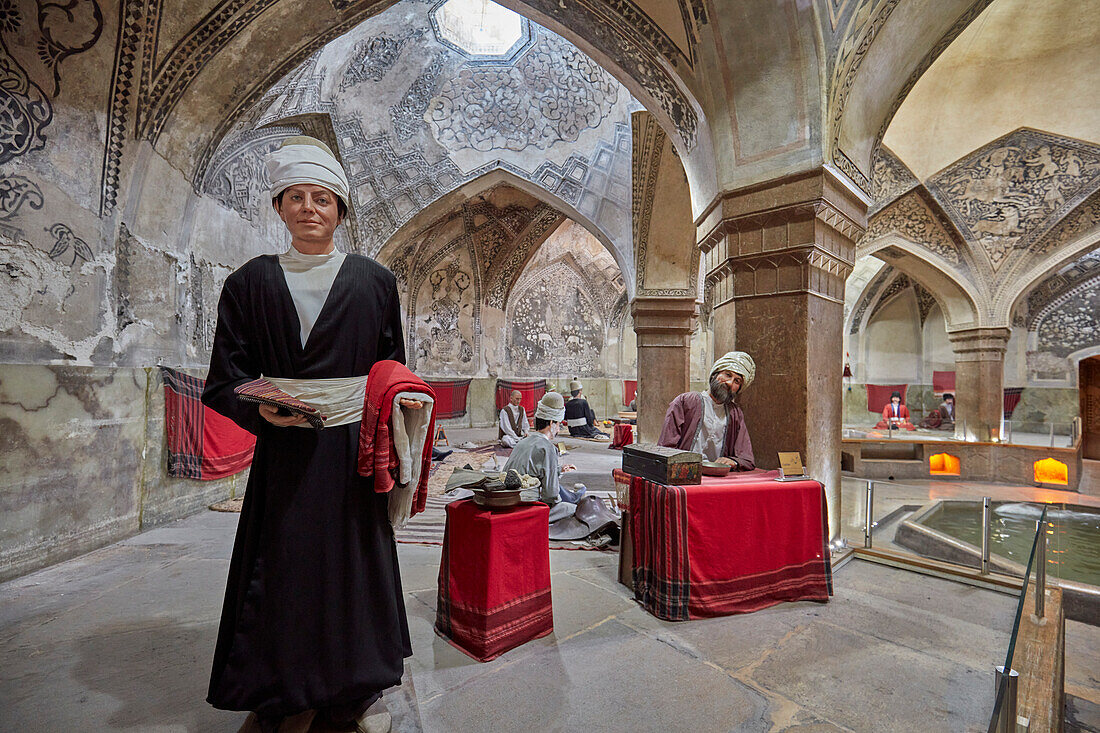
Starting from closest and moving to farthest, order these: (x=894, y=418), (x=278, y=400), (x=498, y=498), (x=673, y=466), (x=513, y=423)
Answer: (x=278, y=400), (x=498, y=498), (x=673, y=466), (x=513, y=423), (x=894, y=418)

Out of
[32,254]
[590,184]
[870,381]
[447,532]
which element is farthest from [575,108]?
[870,381]

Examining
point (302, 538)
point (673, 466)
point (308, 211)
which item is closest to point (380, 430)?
point (302, 538)

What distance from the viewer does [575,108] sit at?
10.1 meters

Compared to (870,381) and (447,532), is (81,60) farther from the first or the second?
(870,381)

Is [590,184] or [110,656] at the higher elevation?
[590,184]

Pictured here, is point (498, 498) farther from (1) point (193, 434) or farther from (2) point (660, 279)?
Answer: (2) point (660, 279)

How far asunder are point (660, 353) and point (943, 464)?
691cm

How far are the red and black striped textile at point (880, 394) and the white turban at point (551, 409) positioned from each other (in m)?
16.8

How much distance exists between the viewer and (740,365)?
3475mm

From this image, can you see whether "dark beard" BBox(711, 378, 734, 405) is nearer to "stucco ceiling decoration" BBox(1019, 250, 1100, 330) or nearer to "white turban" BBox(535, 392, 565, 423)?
"white turban" BBox(535, 392, 565, 423)

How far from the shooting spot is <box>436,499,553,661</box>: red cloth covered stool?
7.75 ft

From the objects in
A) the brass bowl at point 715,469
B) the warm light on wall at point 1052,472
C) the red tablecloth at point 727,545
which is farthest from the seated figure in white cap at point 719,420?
the warm light on wall at point 1052,472

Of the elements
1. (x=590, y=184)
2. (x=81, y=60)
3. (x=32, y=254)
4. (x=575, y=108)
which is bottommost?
(x=32, y=254)

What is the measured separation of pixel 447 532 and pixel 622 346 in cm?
1481
